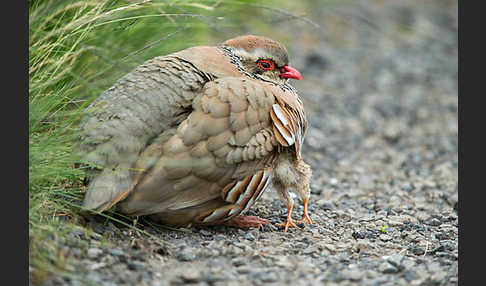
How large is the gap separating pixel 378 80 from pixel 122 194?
296 inches

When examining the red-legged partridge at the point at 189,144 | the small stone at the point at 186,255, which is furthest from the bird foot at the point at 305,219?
the small stone at the point at 186,255

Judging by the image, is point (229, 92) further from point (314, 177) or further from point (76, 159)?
point (314, 177)

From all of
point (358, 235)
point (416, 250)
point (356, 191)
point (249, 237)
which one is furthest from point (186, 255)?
point (356, 191)

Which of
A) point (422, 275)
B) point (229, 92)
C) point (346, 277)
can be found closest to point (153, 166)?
point (229, 92)

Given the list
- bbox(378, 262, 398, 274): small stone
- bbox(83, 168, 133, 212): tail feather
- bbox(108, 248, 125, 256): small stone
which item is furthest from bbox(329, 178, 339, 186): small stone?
bbox(108, 248, 125, 256): small stone

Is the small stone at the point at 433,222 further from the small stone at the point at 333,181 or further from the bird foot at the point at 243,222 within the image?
the bird foot at the point at 243,222

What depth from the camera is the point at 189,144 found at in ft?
14.4

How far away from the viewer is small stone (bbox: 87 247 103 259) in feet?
12.8

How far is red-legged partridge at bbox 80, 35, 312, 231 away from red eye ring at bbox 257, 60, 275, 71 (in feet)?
1.58

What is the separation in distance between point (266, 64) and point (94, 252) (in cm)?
242

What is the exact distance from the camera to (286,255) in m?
4.34

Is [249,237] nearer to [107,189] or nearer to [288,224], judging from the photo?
[288,224]

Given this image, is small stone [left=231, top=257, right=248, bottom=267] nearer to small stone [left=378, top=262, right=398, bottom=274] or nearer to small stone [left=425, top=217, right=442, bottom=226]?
small stone [left=378, top=262, right=398, bottom=274]

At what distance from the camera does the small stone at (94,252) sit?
3.89m
